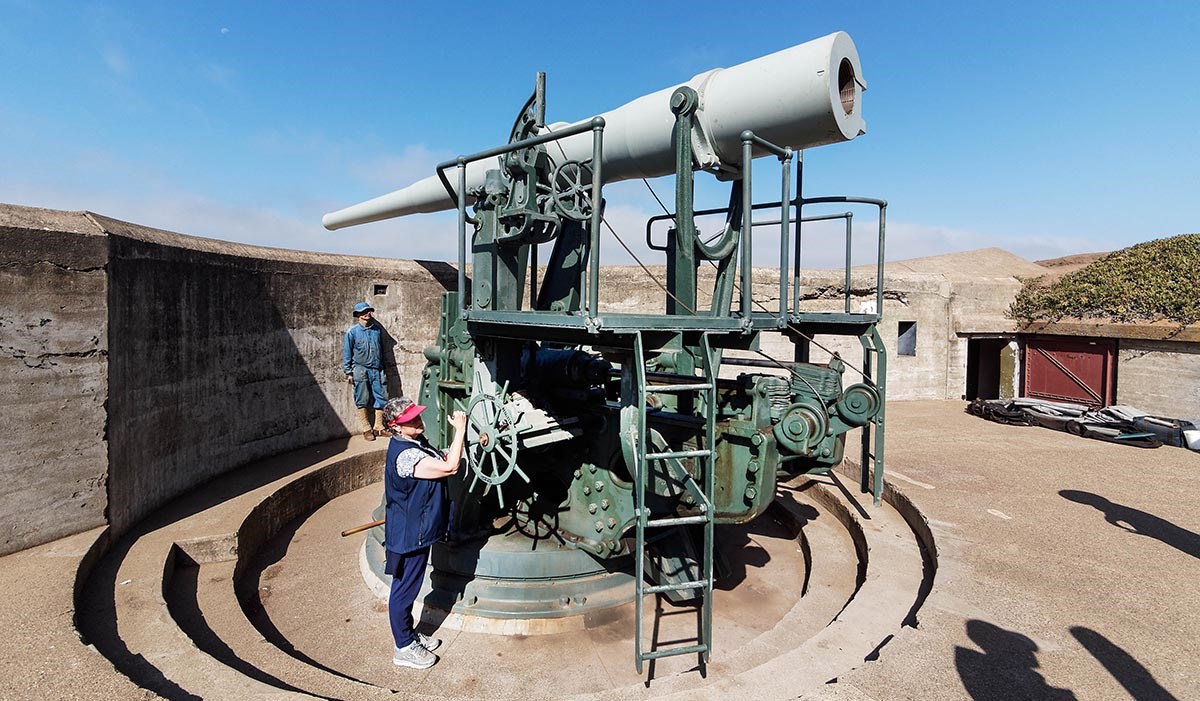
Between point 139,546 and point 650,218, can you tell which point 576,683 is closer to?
point 139,546

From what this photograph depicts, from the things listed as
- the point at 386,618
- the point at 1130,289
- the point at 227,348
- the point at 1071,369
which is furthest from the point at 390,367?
the point at 1130,289

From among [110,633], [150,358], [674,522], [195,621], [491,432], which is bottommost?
[195,621]

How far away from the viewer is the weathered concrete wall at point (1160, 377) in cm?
919

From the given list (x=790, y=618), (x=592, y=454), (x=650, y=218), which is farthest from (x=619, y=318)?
(x=650, y=218)

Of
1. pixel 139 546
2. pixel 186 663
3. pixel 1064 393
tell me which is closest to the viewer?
pixel 186 663

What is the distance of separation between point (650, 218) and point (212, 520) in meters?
4.10

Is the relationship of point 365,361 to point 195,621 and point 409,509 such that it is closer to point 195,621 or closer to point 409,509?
point 195,621

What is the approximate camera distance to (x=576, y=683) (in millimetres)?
3361

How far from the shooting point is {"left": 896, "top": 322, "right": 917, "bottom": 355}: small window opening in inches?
468

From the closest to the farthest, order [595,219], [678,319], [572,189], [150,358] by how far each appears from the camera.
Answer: [595,219], [678,319], [572,189], [150,358]

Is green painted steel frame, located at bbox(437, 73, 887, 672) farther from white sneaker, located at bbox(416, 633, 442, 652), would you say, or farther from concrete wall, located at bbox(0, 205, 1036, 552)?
concrete wall, located at bbox(0, 205, 1036, 552)

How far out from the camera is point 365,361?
726 cm

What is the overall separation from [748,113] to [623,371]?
1444 mm

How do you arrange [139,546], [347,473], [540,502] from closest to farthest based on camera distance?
[139,546] < [540,502] < [347,473]
